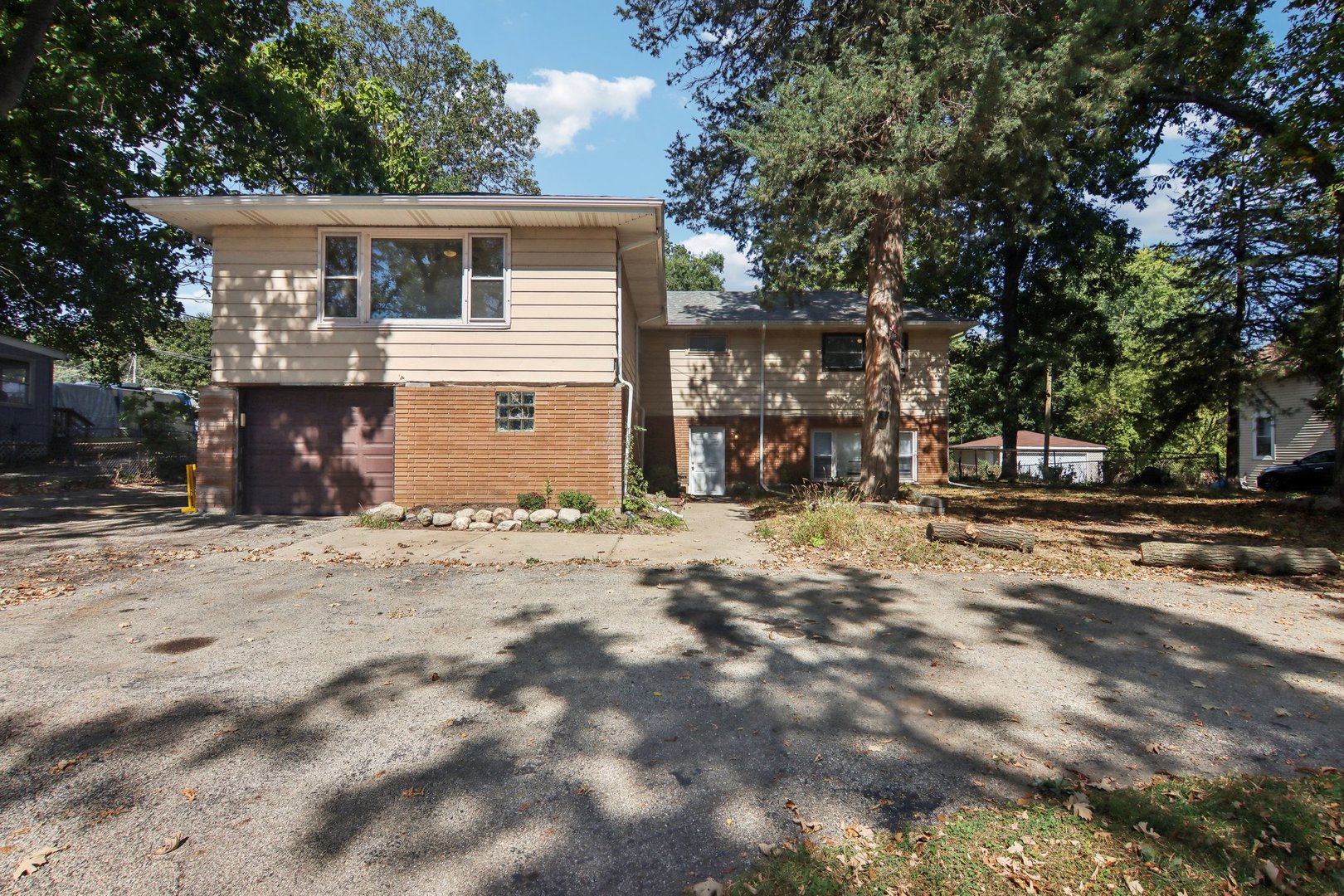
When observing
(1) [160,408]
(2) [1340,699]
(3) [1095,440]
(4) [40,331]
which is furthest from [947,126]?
(3) [1095,440]

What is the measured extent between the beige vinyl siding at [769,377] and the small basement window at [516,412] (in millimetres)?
8166

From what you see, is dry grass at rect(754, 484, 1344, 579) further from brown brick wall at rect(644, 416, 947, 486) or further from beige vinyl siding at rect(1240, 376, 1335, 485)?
beige vinyl siding at rect(1240, 376, 1335, 485)

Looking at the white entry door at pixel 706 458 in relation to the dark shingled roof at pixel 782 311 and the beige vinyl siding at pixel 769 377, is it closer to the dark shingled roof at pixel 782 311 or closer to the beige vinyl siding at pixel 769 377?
the beige vinyl siding at pixel 769 377

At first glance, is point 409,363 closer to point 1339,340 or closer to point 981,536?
point 981,536

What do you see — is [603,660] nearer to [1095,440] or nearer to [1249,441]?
[1249,441]

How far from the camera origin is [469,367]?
11.3 metres

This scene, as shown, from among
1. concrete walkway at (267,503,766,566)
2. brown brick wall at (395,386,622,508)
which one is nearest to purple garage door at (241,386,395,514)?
brown brick wall at (395,386,622,508)

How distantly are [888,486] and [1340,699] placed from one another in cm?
883

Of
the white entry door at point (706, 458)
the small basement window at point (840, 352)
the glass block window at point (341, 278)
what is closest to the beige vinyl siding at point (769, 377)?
the small basement window at point (840, 352)

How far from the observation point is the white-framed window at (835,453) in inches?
761

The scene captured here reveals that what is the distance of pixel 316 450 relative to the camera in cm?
1151

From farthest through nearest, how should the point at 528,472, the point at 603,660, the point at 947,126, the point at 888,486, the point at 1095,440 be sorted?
1. the point at 1095,440
2. the point at 888,486
3. the point at 528,472
4. the point at 947,126
5. the point at 603,660

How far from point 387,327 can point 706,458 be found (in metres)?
10.4

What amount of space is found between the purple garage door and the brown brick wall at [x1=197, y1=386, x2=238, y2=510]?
0.20 metres
